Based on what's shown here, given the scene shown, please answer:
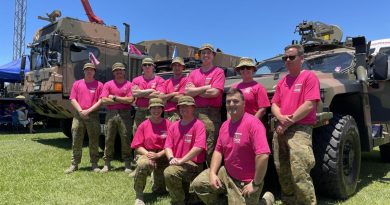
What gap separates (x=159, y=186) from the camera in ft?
16.1

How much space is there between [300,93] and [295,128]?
351mm

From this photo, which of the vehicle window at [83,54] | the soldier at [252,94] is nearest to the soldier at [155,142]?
the soldier at [252,94]

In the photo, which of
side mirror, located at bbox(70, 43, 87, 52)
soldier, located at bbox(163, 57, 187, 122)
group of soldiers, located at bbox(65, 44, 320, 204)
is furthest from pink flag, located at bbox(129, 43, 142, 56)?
soldier, located at bbox(163, 57, 187, 122)

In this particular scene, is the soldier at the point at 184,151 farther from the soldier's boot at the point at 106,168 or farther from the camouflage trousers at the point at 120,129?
the soldier's boot at the point at 106,168

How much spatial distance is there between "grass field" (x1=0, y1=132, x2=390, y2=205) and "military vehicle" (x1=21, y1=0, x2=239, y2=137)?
2.28 meters

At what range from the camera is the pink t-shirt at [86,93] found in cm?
650

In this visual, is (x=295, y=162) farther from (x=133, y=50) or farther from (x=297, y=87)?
(x=133, y=50)

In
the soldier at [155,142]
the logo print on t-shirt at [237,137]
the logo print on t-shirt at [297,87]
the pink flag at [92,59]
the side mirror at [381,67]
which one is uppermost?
the pink flag at [92,59]

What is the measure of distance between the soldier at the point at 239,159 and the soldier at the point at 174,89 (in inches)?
66.2

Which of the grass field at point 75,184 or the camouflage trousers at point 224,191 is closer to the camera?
the camouflage trousers at point 224,191

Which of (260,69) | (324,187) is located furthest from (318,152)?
(260,69)

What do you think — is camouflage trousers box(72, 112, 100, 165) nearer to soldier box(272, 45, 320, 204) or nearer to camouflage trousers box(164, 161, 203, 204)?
camouflage trousers box(164, 161, 203, 204)

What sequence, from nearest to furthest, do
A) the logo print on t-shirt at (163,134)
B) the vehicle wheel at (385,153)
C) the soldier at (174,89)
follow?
the logo print on t-shirt at (163,134), the soldier at (174,89), the vehicle wheel at (385,153)

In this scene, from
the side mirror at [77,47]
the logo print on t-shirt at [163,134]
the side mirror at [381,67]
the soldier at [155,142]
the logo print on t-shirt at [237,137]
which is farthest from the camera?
the side mirror at [77,47]
